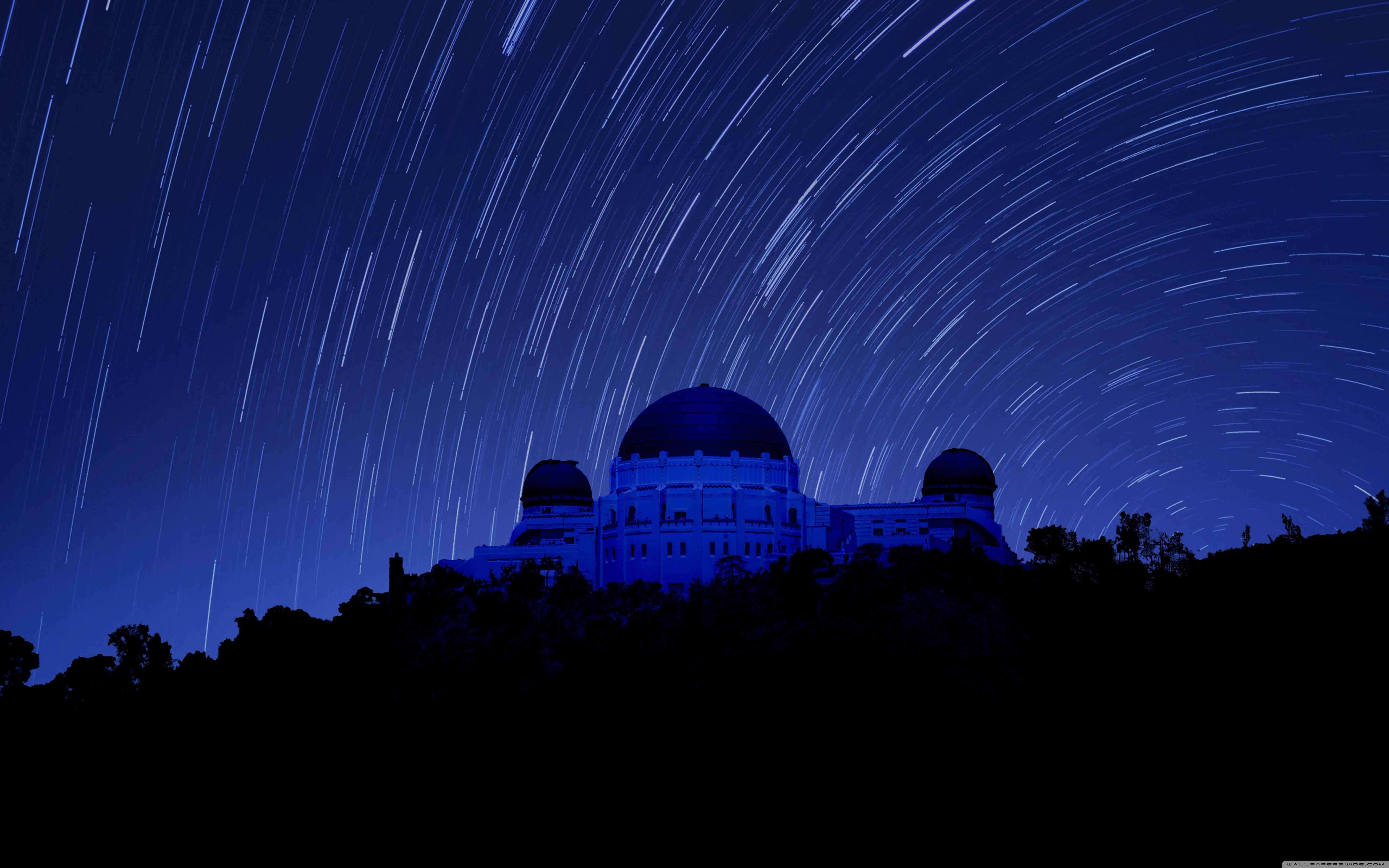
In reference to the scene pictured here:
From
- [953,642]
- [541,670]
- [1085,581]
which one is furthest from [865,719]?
[1085,581]

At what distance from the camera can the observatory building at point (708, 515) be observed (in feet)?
285

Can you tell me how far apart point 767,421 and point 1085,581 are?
26.1m

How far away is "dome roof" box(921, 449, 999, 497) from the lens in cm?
9606

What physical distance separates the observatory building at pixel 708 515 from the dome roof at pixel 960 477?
1.54 m

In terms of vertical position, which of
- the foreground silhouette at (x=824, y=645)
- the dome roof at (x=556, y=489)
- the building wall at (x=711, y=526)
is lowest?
the foreground silhouette at (x=824, y=645)

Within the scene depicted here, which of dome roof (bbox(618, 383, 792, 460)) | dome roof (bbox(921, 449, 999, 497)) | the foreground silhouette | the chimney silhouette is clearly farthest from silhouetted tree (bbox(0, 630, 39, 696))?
dome roof (bbox(921, 449, 999, 497))

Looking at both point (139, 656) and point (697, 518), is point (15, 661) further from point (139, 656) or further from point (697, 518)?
point (697, 518)

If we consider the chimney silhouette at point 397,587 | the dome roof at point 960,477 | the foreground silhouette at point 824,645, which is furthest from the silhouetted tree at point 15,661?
the dome roof at point 960,477

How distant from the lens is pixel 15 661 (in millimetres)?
75312

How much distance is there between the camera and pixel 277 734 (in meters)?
56.6

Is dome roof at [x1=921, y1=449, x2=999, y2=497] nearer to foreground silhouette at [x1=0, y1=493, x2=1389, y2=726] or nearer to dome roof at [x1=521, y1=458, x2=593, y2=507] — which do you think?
foreground silhouette at [x1=0, y1=493, x2=1389, y2=726]

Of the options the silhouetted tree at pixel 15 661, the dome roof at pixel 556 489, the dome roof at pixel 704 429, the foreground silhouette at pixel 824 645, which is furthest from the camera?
the dome roof at pixel 556 489

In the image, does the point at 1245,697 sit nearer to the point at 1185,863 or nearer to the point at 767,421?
the point at 1185,863

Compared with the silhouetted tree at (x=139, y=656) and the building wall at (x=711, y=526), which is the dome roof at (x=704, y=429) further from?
the silhouetted tree at (x=139, y=656)
